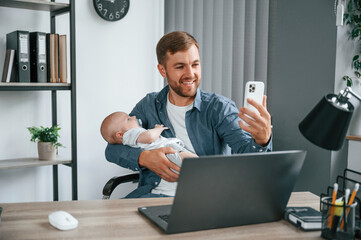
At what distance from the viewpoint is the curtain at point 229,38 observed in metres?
3.06

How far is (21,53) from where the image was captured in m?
2.65

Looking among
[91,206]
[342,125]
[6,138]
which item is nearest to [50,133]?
[6,138]

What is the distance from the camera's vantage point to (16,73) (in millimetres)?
2715

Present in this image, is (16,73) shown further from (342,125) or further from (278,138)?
(342,125)

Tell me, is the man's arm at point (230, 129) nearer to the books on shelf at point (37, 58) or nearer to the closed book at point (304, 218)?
the closed book at point (304, 218)

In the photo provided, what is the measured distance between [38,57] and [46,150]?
2.01 ft

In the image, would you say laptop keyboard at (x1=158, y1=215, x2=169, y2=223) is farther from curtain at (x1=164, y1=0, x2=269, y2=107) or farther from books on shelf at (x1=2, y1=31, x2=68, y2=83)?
curtain at (x1=164, y1=0, x2=269, y2=107)

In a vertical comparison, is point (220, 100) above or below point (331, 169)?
above

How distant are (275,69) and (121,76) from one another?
1.19m

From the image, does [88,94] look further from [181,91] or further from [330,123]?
[330,123]

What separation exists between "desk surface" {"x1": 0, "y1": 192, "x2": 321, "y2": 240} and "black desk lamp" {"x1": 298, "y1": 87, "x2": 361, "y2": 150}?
0.28 meters

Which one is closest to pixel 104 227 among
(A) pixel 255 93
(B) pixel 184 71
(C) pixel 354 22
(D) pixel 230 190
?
(D) pixel 230 190

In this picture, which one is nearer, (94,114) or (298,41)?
(298,41)

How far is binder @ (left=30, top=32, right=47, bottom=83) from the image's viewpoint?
2.70 meters
